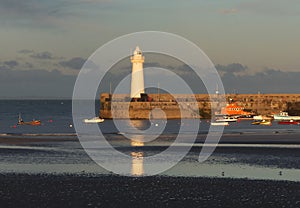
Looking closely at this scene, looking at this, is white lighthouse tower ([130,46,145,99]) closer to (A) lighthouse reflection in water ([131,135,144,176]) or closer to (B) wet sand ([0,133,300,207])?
(A) lighthouse reflection in water ([131,135,144,176])

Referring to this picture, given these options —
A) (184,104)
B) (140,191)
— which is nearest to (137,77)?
(184,104)

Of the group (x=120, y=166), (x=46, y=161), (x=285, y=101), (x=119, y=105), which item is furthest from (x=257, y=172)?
(x=285, y=101)

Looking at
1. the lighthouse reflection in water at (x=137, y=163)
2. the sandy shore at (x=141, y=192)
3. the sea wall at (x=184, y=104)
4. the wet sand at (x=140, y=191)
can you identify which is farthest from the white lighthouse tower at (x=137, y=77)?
the sandy shore at (x=141, y=192)

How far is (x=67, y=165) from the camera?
125ft

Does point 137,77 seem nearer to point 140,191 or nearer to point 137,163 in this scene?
point 137,163

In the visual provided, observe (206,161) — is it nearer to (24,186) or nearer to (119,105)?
(24,186)

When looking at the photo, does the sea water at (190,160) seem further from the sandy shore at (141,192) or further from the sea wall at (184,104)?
the sea wall at (184,104)

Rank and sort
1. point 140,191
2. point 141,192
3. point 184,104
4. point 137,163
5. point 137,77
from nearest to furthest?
1. point 141,192
2. point 140,191
3. point 137,163
4. point 137,77
5. point 184,104

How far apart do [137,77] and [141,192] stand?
81.7m

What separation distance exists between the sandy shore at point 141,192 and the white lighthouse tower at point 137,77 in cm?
7648

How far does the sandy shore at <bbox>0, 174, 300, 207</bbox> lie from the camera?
2555 centimetres

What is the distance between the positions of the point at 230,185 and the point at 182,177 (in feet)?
12.6

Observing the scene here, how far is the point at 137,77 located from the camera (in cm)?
10931

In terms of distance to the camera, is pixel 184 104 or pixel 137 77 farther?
pixel 184 104
